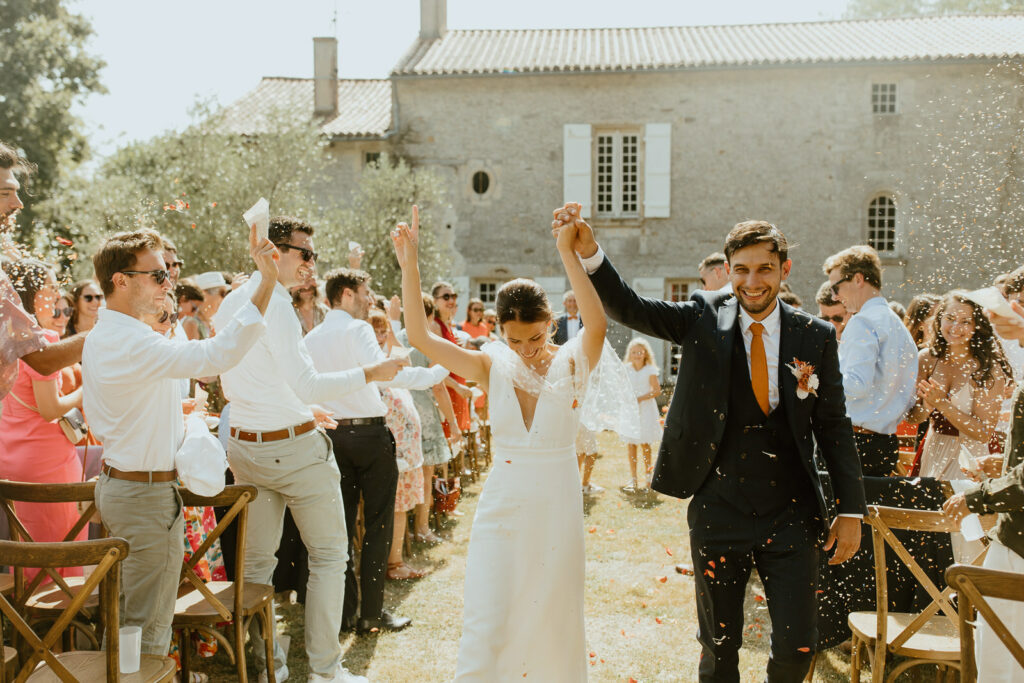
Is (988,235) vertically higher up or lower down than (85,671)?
higher up

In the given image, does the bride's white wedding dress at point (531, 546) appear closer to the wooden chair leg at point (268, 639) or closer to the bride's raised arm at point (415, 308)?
the bride's raised arm at point (415, 308)

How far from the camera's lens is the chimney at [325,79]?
2058 cm

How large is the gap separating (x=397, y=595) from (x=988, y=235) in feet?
56.4

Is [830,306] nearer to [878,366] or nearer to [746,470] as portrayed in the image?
[878,366]

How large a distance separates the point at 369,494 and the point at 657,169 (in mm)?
14725

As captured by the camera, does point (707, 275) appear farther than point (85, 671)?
Yes

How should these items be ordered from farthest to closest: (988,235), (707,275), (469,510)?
(988,235)
(469,510)
(707,275)

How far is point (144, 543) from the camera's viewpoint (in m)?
3.25

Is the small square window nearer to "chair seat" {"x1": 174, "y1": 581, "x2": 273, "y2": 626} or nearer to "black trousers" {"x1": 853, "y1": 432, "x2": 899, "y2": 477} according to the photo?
"black trousers" {"x1": 853, "y1": 432, "x2": 899, "y2": 477}

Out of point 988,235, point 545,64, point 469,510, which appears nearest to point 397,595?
point 469,510

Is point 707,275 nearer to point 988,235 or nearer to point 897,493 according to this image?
point 897,493

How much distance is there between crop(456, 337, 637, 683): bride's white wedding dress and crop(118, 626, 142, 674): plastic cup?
4.04 ft

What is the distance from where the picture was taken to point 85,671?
300cm

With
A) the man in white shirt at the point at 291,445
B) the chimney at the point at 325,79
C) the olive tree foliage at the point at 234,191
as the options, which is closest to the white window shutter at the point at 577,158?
the olive tree foliage at the point at 234,191
